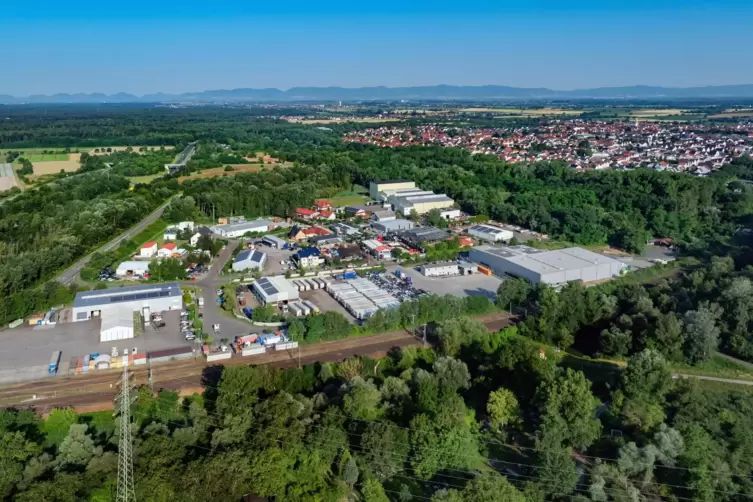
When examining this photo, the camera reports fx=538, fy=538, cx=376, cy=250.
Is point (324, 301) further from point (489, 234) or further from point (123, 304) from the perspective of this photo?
point (489, 234)

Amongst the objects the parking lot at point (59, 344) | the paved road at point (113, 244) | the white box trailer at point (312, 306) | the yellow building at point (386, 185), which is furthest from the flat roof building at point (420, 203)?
the parking lot at point (59, 344)

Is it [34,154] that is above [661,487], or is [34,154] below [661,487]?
above

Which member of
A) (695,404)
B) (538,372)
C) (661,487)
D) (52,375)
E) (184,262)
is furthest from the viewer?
(184,262)

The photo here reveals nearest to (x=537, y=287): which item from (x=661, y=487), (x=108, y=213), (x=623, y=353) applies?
(x=623, y=353)

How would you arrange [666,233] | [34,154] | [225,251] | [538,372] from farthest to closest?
[34,154]
[666,233]
[225,251]
[538,372]

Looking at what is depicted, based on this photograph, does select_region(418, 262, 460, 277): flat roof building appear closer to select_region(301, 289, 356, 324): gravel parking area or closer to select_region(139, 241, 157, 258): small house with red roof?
select_region(301, 289, 356, 324): gravel parking area

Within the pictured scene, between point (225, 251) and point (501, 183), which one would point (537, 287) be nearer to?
point (225, 251)

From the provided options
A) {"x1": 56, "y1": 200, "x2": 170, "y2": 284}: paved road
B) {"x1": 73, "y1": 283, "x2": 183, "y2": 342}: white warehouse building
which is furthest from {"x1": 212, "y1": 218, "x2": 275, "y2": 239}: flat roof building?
{"x1": 73, "y1": 283, "x2": 183, "y2": 342}: white warehouse building
